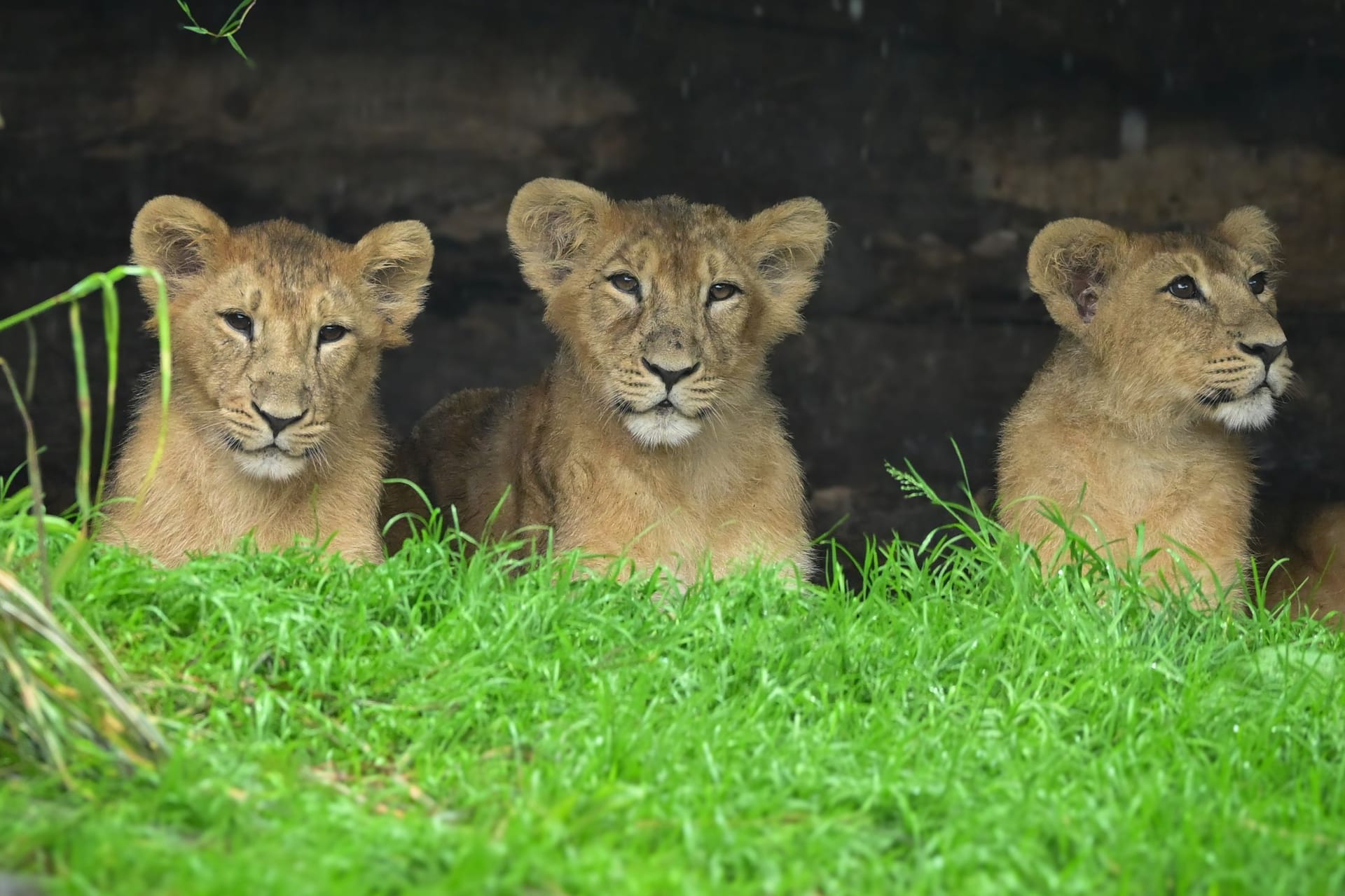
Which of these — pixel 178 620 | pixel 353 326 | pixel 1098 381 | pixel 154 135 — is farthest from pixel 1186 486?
pixel 154 135

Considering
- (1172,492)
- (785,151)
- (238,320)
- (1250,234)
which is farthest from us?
(785,151)

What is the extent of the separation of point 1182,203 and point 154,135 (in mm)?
5220

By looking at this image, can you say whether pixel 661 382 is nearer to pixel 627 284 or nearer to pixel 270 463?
pixel 627 284

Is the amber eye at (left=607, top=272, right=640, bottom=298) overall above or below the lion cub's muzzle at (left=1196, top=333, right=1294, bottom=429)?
above

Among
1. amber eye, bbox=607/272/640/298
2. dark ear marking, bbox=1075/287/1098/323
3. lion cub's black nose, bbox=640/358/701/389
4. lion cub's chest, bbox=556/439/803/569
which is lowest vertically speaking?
lion cub's chest, bbox=556/439/803/569

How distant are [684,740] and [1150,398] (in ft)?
8.63

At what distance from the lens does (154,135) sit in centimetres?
853

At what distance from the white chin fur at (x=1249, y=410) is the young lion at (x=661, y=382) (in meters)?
1.41

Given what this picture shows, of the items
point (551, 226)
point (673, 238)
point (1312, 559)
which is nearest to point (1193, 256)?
point (1312, 559)

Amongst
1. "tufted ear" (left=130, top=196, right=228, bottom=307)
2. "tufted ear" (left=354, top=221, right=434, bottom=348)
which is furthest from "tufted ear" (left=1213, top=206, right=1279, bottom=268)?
"tufted ear" (left=130, top=196, right=228, bottom=307)

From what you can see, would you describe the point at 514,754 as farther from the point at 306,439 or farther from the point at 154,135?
the point at 154,135

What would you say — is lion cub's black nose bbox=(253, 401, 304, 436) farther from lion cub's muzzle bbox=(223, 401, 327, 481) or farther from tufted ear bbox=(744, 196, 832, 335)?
tufted ear bbox=(744, 196, 832, 335)

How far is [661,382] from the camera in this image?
5219 mm

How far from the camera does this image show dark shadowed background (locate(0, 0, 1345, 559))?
8492 mm
